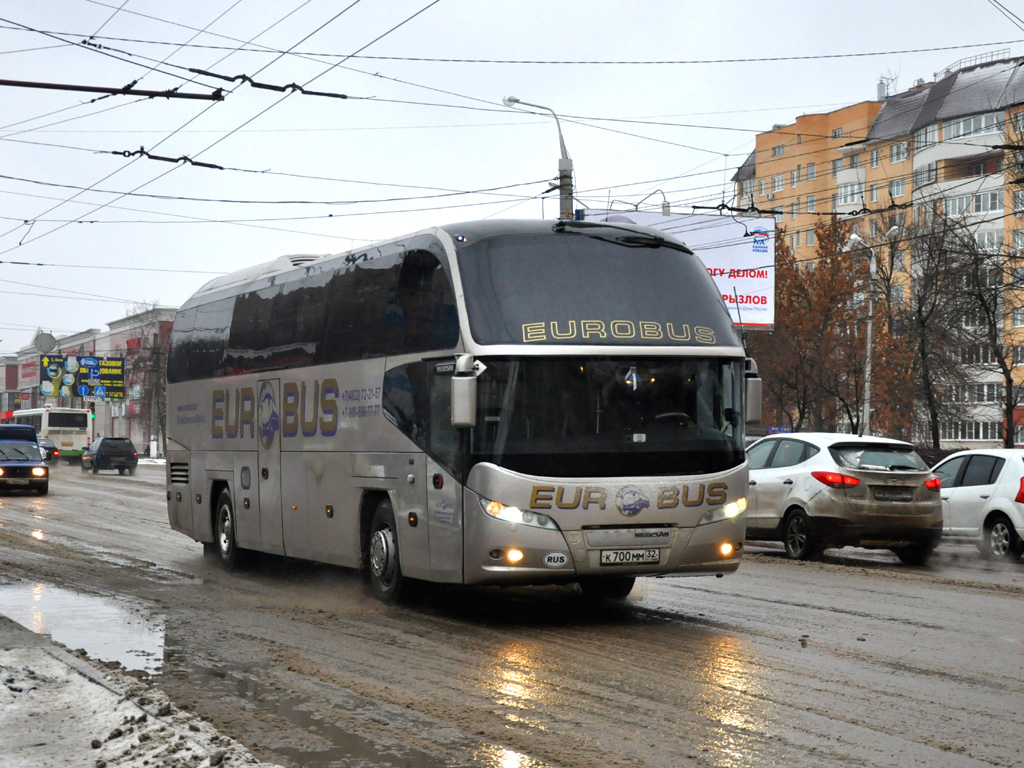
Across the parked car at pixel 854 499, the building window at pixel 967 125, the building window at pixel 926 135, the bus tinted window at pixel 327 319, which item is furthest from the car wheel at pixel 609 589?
the building window at pixel 926 135

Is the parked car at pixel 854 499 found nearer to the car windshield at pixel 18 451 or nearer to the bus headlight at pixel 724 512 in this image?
the bus headlight at pixel 724 512

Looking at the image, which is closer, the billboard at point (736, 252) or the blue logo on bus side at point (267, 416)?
the blue logo on bus side at point (267, 416)

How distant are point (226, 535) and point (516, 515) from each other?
272 inches

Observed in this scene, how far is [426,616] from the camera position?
11367mm

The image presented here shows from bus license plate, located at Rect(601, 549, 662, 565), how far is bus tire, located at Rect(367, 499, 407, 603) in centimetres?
213

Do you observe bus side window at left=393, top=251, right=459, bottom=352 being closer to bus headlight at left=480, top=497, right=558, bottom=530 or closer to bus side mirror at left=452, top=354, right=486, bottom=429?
bus side mirror at left=452, top=354, right=486, bottom=429

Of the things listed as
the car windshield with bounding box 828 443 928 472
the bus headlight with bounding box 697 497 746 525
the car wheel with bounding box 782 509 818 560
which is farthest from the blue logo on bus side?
the car windshield with bounding box 828 443 928 472

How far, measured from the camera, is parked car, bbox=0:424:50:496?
3544 centimetres

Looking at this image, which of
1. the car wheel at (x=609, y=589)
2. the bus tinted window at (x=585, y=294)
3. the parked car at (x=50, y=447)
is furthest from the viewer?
the parked car at (x=50, y=447)

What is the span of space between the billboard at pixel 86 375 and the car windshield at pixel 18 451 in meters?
49.1

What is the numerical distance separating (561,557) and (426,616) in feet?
5.15

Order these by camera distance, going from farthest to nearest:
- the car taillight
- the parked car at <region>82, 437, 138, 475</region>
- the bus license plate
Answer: the parked car at <region>82, 437, 138, 475</region>, the car taillight, the bus license plate

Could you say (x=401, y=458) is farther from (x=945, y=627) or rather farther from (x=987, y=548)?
(x=987, y=548)

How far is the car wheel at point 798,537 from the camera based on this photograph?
17.1 m
